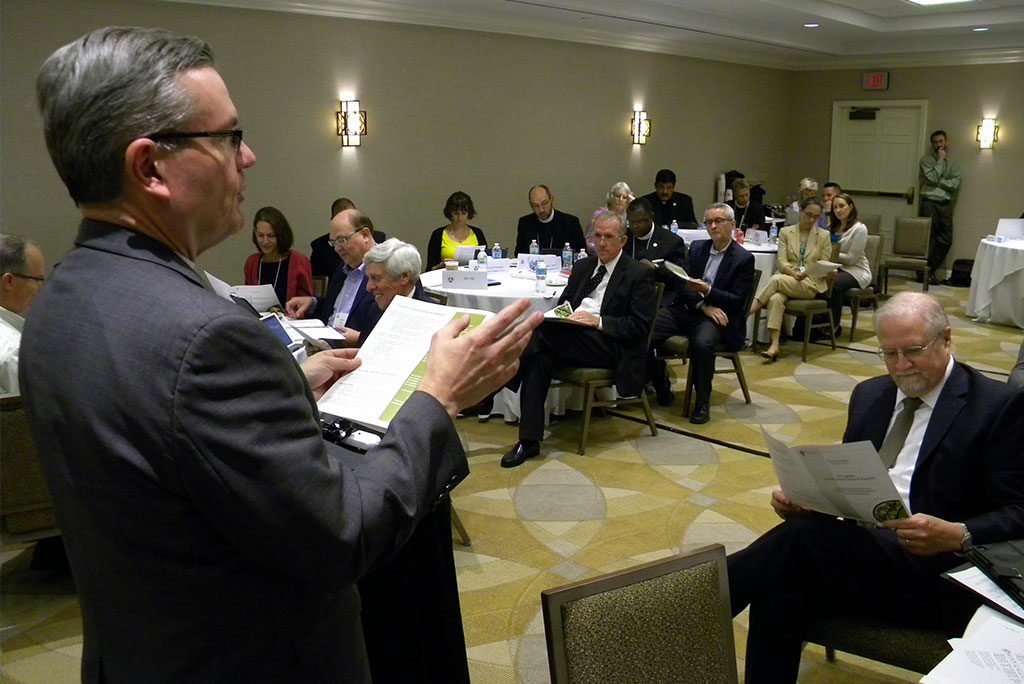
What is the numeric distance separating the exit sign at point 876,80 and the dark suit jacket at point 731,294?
26.5 feet

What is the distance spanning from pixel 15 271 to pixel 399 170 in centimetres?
521

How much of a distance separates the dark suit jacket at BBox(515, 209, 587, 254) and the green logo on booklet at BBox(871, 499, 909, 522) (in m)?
5.98

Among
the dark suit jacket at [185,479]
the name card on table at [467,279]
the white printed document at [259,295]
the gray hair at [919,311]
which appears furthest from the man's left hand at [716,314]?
the dark suit jacket at [185,479]

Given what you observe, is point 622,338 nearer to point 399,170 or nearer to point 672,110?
point 399,170

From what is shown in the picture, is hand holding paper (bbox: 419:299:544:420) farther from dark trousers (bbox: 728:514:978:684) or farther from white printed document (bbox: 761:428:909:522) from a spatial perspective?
dark trousers (bbox: 728:514:978:684)

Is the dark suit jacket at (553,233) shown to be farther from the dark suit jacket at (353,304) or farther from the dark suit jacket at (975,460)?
the dark suit jacket at (975,460)

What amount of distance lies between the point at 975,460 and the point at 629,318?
9.33ft

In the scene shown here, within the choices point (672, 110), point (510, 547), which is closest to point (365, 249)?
point (510, 547)

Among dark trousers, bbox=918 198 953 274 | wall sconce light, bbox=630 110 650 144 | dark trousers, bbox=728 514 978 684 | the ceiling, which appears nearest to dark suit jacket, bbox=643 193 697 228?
wall sconce light, bbox=630 110 650 144

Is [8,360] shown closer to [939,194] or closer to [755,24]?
[755,24]

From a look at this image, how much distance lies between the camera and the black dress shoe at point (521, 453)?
4770 mm

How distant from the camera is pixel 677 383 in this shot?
21.7 feet

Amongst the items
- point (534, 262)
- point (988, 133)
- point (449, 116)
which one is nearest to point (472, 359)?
point (534, 262)

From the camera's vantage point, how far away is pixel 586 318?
493 centimetres
